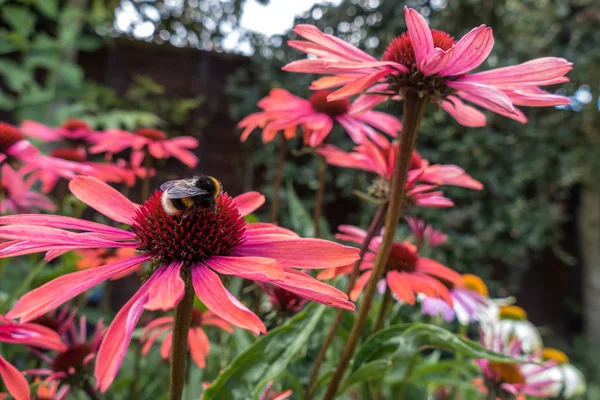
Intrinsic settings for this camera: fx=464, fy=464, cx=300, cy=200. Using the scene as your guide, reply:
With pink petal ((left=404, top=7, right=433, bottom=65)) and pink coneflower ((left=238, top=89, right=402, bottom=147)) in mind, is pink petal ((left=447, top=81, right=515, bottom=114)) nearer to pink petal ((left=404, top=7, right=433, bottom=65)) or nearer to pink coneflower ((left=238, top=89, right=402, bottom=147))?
pink petal ((left=404, top=7, right=433, bottom=65))

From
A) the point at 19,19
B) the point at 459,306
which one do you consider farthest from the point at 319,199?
the point at 19,19

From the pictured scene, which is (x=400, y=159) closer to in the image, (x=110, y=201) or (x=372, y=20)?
(x=110, y=201)

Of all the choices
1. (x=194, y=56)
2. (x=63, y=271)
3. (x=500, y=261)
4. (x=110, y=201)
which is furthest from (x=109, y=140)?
(x=500, y=261)

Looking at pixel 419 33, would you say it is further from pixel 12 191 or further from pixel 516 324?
pixel 516 324

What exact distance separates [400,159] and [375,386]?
306 mm

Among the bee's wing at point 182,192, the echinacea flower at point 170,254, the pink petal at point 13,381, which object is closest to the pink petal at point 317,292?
the echinacea flower at point 170,254

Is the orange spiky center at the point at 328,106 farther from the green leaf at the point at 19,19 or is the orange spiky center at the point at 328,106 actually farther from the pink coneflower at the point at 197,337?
the green leaf at the point at 19,19

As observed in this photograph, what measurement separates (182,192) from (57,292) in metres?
0.10

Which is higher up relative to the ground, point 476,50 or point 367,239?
point 476,50

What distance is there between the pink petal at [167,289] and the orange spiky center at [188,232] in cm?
1

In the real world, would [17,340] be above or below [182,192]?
below

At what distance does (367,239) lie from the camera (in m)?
0.45

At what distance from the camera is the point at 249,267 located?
26 centimetres

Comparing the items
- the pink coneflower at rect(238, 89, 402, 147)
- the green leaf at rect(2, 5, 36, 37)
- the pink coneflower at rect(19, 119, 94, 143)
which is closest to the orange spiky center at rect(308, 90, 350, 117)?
the pink coneflower at rect(238, 89, 402, 147)
